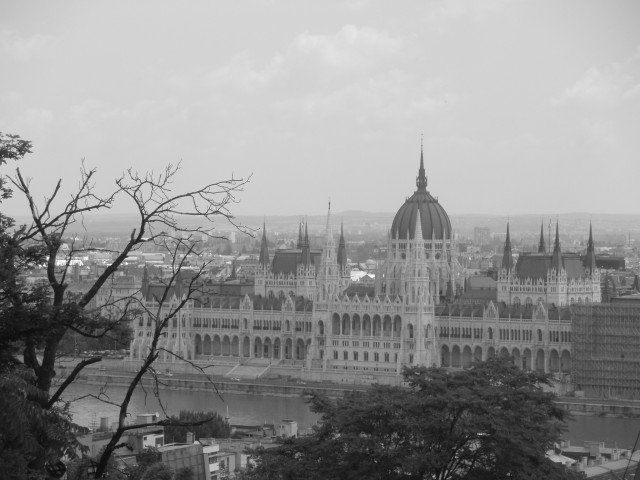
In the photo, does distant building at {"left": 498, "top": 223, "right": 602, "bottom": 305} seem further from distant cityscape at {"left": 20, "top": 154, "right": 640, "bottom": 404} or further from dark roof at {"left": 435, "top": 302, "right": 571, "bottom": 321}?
dark roof at {"left": 435, "top": 302, "right": 571, "bottom": 321}

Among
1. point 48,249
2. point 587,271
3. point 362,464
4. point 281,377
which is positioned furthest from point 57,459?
point 587,271

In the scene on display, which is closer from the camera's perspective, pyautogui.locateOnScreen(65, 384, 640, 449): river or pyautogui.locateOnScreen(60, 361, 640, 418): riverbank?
pyautogui.locateOnScreen(65, 384, 640, 449): river

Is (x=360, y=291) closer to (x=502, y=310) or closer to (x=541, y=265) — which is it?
(x=541, y=265)

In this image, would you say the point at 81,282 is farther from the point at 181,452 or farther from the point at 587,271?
the point at 181,452

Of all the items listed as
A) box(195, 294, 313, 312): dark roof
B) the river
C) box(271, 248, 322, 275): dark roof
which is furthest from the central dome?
the river

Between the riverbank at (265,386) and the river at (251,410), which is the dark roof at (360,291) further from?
the river at (251,410)

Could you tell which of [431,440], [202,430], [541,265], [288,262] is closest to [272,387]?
[541,265]
